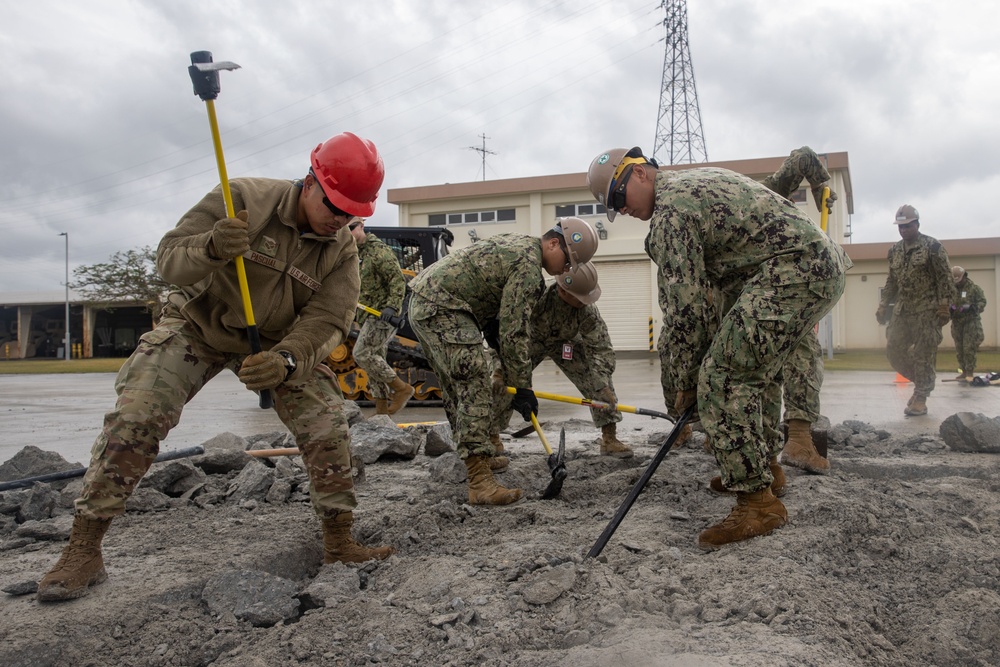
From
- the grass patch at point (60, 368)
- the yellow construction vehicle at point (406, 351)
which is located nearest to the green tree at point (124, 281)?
the grass patch at point (60, 368)

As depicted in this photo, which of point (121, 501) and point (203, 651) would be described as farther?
point (121, 501)

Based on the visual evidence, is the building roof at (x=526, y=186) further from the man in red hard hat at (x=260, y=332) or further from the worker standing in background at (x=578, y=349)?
the man in red hard hat at (x=260, y=332)

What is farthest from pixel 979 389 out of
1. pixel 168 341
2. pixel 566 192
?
pixel 566 192

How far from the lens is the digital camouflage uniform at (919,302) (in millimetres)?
7387

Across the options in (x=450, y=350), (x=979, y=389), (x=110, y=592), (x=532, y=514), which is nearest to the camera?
(x=110, y=592)

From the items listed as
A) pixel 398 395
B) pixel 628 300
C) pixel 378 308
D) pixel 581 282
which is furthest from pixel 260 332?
pixel 628 300

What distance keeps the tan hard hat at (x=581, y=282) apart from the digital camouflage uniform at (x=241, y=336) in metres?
1.92

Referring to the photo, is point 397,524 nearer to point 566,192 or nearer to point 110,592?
point 110,592

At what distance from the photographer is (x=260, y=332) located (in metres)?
3.08

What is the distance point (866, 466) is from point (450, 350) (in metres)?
2.66

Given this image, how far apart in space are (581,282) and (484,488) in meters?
1.56

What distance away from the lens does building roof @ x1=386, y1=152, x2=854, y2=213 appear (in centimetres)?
2300

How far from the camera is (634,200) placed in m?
3.39

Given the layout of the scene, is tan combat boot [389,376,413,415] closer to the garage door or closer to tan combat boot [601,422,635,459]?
tan combat boot [601,422,635,459]
